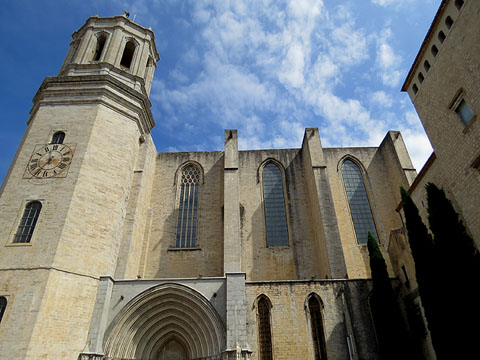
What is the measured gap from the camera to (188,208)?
55.9ft

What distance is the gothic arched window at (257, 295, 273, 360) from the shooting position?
438 inches

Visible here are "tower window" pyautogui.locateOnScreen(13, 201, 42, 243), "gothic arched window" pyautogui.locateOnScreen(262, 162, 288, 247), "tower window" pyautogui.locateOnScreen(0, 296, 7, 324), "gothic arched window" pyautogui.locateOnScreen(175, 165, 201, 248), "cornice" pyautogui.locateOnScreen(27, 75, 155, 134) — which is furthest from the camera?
"gothic arched window" pyautogui.locateOnScreen(262, 162, 288, 247)

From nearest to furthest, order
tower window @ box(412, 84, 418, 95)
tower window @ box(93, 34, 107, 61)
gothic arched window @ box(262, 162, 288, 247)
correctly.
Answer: tower window @ box(412, 84, 418, 95), gothic arched window @ box(262, 162, 288, 247), tower window @ box(93, 34, 107, 61)

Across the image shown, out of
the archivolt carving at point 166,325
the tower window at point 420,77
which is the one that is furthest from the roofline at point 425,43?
the archivolt carving at point 166,325

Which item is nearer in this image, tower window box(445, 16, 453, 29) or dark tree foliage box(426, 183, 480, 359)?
dark tree foliage box(426, 183, 480, 359)

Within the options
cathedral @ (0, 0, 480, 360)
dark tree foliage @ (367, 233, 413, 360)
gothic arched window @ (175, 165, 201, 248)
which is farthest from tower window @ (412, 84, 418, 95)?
gothic arched window @ (175, 165, 201, 248)

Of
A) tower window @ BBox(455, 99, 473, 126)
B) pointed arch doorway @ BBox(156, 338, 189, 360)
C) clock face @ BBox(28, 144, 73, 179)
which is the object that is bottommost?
pointed arch doorway @ BBox(156, 338, 189, 360)

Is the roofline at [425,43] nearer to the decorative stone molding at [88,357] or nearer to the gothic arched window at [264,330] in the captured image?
the gothic arched window at [264,330]

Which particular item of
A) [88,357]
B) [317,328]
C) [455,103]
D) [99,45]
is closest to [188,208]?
[88,357]

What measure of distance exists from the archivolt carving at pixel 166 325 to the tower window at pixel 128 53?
13.1m

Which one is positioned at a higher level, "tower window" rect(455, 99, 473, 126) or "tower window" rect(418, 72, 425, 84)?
"tower window" rect(418, 72, 425, 84)

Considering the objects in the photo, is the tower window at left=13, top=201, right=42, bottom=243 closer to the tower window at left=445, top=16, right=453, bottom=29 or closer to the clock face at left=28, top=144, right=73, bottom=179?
the clock face at left=28, top=144, right=73, bottom=179

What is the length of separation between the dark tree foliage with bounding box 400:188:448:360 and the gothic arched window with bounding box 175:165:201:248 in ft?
32.7

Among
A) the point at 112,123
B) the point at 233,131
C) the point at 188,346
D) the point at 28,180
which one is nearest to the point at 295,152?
the point at 233,131
